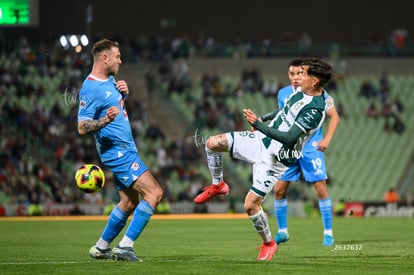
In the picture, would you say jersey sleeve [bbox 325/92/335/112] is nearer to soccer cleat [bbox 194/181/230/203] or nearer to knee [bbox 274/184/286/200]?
knee [bbox 274/184/286/200]

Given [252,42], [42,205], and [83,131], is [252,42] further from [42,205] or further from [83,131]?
[83,131]

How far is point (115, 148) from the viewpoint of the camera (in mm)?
10438

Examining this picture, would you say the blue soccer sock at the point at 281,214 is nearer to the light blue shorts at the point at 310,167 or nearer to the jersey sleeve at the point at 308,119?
the light blue shorts at the point at 310,167

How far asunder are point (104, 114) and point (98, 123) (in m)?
0.43

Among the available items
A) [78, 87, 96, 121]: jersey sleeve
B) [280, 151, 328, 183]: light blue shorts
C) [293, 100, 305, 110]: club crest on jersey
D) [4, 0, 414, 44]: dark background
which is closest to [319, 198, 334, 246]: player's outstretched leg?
[280, 151, 328, 183]: light blue shorts

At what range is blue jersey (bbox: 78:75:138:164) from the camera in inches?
408

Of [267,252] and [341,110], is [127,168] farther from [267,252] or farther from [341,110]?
[341,110]

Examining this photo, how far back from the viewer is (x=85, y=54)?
101ft

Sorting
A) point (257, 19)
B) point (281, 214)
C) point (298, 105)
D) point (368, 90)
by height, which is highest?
point (257, 19)

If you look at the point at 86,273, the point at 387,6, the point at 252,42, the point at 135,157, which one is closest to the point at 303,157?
the point at 135,157

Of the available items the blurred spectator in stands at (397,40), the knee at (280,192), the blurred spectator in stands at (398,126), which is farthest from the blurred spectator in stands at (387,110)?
the knee at (280,192)

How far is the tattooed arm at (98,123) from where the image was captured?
987 cm

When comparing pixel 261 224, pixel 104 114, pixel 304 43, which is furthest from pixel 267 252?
pixel 304 43

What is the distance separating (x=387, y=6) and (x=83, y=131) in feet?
111
